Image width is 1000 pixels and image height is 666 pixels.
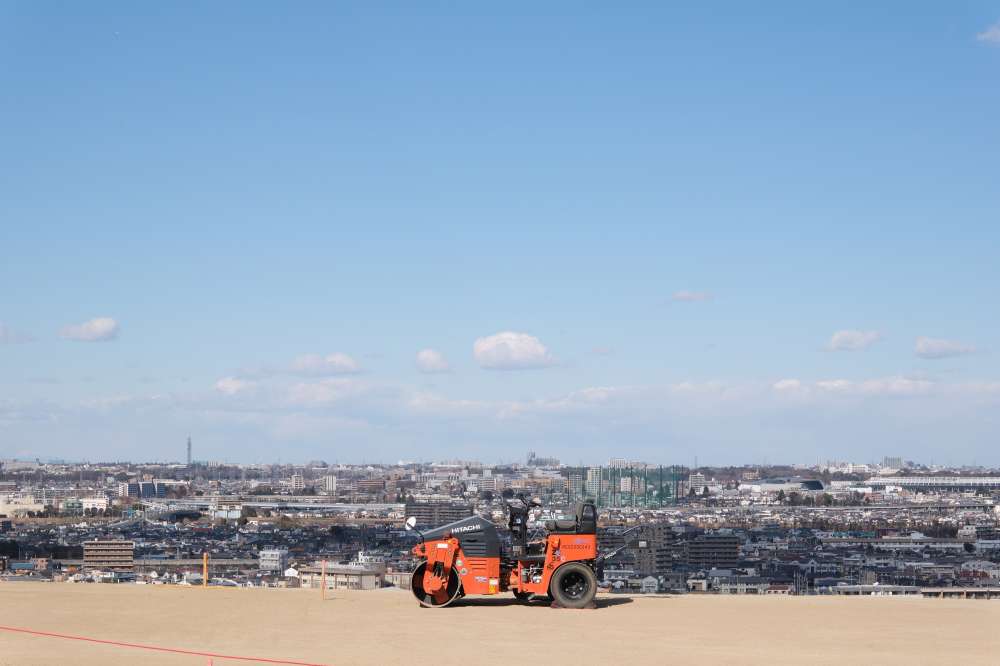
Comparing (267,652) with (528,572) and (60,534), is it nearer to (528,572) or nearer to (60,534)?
(528,572)

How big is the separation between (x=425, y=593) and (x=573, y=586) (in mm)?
2065

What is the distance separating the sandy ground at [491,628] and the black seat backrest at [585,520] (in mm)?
1082

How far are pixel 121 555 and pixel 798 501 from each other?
351 ft

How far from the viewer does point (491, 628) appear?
15.1 m

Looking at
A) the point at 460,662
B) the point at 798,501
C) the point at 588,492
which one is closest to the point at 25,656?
the point at 460,662

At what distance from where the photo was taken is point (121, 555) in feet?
141

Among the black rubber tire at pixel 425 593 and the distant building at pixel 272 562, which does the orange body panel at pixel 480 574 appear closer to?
the black rubber tire at pixel 425 593

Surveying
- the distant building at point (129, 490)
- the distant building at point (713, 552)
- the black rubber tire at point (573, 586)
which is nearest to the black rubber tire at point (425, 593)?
the black rubber tire at point (573, 586)

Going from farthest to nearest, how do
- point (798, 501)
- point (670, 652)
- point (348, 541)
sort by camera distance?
point (798, 501)
point (348, 541)
point (670, 652)

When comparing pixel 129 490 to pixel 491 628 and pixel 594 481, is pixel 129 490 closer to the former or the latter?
pixel 594 481

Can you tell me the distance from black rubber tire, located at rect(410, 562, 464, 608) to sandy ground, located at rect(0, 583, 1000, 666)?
0.14 meters

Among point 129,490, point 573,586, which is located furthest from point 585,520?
point 129,490

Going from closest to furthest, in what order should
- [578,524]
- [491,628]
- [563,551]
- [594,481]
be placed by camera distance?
[491,628], [563,551], [578,524], [594,481]

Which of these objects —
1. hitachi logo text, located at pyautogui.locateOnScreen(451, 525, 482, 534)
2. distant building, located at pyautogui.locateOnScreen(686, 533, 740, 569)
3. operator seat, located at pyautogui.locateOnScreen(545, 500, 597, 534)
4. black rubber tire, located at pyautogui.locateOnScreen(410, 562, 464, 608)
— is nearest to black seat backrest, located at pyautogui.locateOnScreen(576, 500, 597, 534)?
operator seat, located at pyautogui.locateOnScreen(545, 500, 597, 534)
